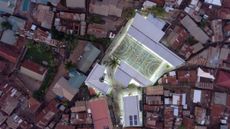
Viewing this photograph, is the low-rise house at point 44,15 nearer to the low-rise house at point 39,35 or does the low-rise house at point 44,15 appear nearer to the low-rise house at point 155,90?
the low-rise house at point 39,35

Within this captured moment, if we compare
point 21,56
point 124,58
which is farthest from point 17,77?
point 124,58

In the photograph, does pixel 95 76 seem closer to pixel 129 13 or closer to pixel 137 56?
pixel 137 56

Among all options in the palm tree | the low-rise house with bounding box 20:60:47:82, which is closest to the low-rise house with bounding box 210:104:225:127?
the palm tree

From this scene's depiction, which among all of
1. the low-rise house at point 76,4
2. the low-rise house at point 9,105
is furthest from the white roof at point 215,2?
the low-rise house at point 9,105

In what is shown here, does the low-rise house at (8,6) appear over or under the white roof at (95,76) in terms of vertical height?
over

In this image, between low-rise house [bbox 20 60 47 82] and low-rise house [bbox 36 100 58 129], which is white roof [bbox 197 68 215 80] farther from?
low-rise house [bbox 20 60 47 82]

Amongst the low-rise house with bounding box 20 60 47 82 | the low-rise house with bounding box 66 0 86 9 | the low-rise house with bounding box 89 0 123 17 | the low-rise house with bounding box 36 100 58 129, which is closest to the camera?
the low-rise house with bounding box 66 0 86 9
